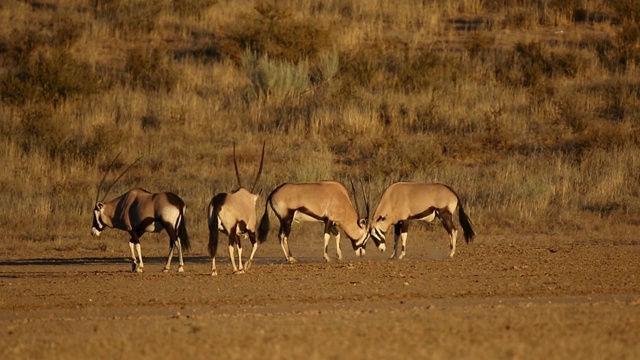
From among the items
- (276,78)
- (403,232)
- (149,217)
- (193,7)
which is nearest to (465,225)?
(403,232)

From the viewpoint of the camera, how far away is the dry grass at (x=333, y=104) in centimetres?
2341

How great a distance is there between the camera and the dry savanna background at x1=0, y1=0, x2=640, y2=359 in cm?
1191

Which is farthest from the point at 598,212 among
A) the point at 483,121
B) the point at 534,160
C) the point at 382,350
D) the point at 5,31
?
the point at 5,31

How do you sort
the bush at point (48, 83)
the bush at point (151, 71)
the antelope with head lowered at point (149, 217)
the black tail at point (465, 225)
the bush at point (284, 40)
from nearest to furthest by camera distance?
the antelope with head lowered at point (149, 217)
the black tail at point (465, 225)
the bush at point (48, 83)
the bush at point (151, 71)
the bush at point (284, 40)

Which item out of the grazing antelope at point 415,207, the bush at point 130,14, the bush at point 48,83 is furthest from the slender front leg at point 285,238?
the bush at point 130,14

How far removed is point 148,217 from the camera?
17.2 m

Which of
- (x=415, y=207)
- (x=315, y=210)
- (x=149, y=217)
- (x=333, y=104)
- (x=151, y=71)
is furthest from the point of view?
(x=151, y=71)

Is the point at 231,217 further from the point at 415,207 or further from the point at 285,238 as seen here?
the point at 415,207

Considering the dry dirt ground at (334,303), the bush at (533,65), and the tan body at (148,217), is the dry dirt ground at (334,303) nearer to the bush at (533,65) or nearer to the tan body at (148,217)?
the tan body at (148,217)

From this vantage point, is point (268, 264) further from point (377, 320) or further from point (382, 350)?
point (382, 350)

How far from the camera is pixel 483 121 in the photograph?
89.2 ft

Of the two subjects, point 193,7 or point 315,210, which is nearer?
point 315,210

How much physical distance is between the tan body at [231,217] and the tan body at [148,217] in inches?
25.1

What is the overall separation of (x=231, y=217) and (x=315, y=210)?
2226 mm
